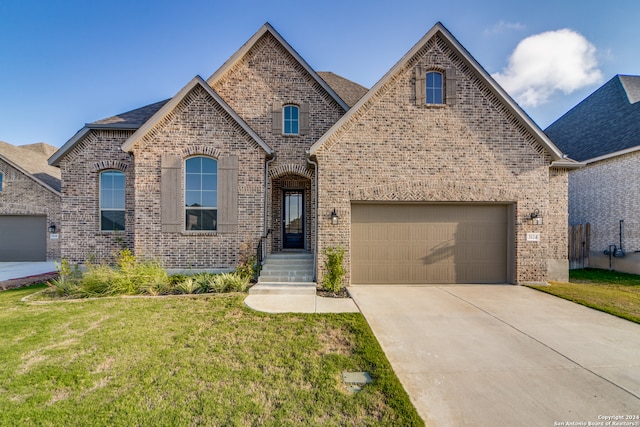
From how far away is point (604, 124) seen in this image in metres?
12.7

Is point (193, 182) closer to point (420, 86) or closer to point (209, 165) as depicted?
point (209, 165)

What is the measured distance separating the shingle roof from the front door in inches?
221

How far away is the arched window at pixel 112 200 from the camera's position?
8984 millimetres

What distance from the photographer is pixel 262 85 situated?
9.61 m

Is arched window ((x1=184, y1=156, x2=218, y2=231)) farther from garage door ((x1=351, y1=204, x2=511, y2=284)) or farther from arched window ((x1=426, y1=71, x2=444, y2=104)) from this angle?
arched window ((x1=426, y1=71, x2=444, y2=104))

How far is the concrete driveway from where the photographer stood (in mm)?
2787

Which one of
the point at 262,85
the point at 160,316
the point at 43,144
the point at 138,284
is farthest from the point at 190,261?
the point at 43,144

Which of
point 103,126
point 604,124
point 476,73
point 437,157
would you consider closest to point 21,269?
point 103,126

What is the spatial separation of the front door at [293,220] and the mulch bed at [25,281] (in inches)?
311

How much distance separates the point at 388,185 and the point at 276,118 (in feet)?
15.5

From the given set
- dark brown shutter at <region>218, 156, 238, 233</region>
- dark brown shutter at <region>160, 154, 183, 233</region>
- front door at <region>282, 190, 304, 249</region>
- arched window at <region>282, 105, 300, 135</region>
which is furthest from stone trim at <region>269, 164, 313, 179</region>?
dark brown shutter at <region>160, 154, 183, 233</region>

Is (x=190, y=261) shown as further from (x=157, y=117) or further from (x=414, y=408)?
(x=414, y=408)

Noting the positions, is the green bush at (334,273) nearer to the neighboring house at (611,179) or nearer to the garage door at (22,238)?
the neighboring house at (611,179)

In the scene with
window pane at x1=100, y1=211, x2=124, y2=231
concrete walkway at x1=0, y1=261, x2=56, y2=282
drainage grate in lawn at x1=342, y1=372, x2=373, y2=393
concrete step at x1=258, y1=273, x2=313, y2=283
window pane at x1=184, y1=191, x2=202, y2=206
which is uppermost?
window pane at x1=184, y1=191, x2=202, y2=206
